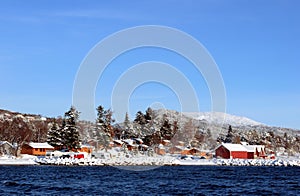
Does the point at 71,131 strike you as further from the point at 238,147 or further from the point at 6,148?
the point at 238,147

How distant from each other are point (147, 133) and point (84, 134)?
1782 centimetres

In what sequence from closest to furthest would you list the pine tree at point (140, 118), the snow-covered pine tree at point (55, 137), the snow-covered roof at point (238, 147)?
the snow-covered pine tree at point (55, 137), the snow-covered roof at point (238, 147), the pine tree at point (140, 118)

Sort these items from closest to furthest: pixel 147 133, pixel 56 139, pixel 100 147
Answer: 1. pixel 56 139
2. pixel 100 147
3. pixel 147 133

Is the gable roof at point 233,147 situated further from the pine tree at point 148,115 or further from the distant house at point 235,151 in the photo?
the pine tree at point 148,115

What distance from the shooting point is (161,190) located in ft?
101

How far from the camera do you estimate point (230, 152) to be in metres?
99.4

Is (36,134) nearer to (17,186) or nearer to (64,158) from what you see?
(64,158)

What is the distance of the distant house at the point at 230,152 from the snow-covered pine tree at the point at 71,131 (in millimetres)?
34620

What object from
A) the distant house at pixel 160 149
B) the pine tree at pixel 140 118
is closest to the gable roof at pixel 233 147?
the distant house at pixel 160 149

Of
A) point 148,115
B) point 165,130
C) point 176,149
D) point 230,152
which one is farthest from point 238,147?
point 148,115

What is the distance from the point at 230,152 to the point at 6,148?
4513 centimetres

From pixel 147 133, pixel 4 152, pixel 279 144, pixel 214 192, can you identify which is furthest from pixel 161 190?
pixel 279 144

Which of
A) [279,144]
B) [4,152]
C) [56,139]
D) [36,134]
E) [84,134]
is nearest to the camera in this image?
[56,139]

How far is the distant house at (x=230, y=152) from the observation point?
327 ft
